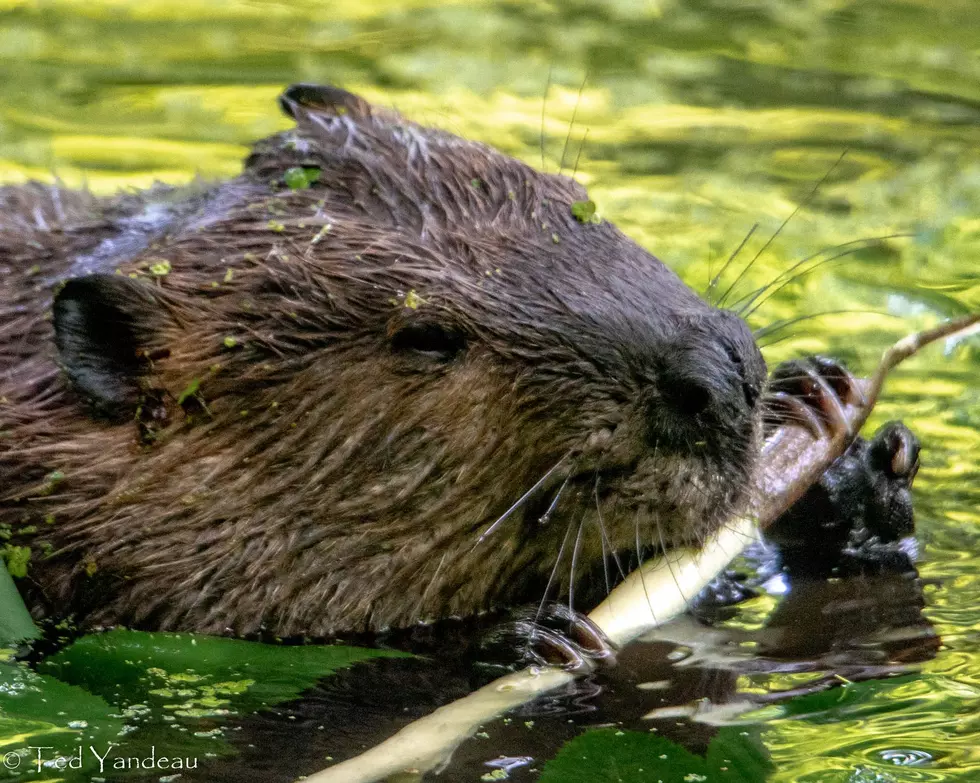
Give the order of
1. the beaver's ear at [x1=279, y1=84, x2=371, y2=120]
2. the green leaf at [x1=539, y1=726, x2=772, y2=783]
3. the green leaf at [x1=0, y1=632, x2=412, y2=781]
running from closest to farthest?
the green leaf at [x1=539, y1=726, x2=772, y2=783]
the green leaf at [x1=0, y1=632, x2=412, y2=781]
the beaver's ear at [x1=279, y1=84, x2=371, y2=120]

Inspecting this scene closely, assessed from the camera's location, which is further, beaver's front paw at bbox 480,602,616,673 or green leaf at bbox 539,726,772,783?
beaver's front paw at bbox 480,602,616,673

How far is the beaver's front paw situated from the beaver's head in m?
0.11

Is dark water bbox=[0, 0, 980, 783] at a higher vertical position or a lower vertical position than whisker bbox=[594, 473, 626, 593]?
higher

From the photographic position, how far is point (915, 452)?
12.9 feet

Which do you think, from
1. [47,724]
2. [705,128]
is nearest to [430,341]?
[47,724]

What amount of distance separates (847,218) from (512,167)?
3368 mm

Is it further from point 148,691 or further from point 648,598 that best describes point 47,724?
point 648,598

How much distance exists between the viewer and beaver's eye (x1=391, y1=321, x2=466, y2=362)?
333 cm

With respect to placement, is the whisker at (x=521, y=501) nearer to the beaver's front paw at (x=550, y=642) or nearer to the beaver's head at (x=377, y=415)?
the beaver's head at (x=377, y=415)

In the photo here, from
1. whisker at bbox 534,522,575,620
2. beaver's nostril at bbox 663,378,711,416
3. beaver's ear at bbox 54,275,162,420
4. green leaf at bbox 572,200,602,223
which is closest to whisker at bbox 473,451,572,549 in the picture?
whisker at bbox 534,522,575,620

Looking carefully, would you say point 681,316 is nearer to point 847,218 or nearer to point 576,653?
point 576,653

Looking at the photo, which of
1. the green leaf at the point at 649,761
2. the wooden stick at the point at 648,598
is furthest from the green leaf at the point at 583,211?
the green leaf at the point at 649,761

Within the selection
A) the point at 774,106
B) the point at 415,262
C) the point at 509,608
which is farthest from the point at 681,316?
the point at 774,106

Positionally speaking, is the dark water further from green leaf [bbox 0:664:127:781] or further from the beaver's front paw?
green leaf [bbox 0:664:127:781]
